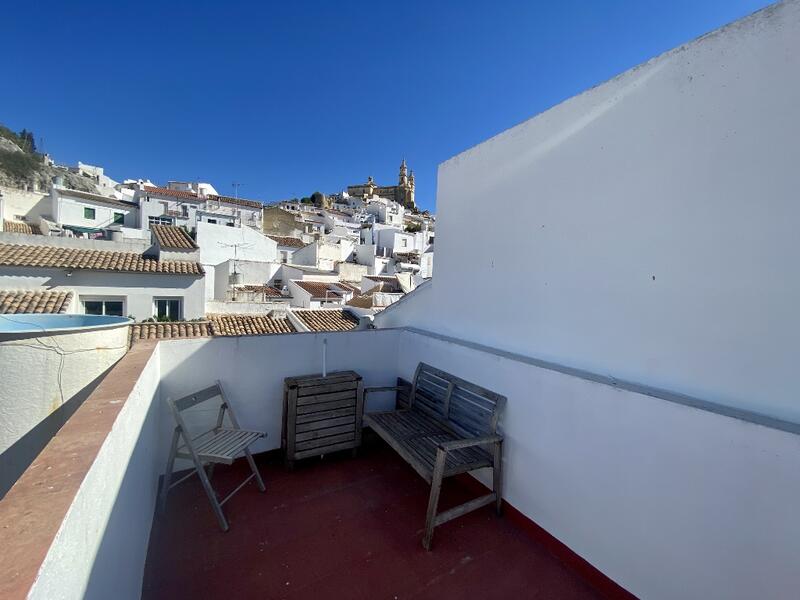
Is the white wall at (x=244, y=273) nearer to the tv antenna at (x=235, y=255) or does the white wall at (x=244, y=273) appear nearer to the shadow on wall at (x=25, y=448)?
the tv antenna at (x=235, y=255)

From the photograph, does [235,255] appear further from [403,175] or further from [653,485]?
[403,175]

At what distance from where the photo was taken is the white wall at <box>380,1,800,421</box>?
1.98 m

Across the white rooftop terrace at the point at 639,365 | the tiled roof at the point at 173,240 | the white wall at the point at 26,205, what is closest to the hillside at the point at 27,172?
the white wall at the point at 26,205

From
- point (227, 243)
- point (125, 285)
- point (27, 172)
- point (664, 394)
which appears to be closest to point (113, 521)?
point (664, 394)

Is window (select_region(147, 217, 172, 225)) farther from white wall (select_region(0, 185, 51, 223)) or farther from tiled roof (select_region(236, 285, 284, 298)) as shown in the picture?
tiled roof (select_region(236, 285, 284, 298))

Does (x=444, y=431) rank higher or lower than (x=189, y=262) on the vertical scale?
lower

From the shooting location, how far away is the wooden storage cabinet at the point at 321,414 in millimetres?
3627

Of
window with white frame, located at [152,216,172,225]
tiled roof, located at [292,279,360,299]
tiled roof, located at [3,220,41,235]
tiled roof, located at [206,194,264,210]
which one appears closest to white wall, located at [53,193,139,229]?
window with white frame, located at [152,216,172,225]

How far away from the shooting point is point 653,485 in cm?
221

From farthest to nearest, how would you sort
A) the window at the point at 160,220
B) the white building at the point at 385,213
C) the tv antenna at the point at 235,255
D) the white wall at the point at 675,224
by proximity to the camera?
the white building at the point at 385,213
the window at the point at 160,220
the tv antenna at the point at 235,255
the white wall at the point at 675,224

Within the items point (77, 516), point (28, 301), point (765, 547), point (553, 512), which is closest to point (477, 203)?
point (553, 512)

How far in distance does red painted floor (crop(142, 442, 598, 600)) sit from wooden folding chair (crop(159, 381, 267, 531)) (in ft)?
0.52

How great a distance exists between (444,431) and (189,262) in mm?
13630

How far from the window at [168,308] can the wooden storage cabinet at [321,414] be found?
A: 11.3m
